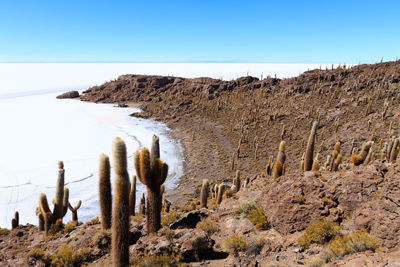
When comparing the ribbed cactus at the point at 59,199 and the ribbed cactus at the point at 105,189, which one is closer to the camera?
the ribbed cactus at the point at 105,189

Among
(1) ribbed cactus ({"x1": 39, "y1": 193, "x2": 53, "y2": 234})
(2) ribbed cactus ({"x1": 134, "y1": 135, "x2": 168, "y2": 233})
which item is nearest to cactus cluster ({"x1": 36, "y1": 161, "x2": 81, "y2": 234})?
(1) ribbed cactus ({"x1": 39, "y1": 193, "x2": 53, "y2": 234})

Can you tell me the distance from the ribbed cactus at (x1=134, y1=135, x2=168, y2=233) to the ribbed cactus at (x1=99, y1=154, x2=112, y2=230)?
1.56 m

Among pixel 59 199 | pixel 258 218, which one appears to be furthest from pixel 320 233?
pixel 59 199

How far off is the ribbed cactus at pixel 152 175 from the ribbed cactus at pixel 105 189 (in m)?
1.56

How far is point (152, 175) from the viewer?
903 cm

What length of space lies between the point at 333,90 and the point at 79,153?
48.7 metres

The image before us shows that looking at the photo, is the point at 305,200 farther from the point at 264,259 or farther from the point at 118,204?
the point at 118,204

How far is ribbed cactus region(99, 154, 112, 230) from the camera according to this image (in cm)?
965

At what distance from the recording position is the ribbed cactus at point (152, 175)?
865 centimetres

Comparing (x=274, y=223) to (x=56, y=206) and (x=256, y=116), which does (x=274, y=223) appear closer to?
(x=56, y=206)

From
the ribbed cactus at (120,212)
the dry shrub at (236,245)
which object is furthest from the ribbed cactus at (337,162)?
the ribbed cactus at (120,212)

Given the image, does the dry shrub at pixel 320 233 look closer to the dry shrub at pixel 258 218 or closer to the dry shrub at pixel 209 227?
the dry shrub at pixel 258 218

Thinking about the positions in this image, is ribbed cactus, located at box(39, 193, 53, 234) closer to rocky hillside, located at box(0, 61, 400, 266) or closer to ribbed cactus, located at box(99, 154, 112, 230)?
rocky hillside, located at box(0, 61, 400, 266)

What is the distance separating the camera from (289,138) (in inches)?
1468
